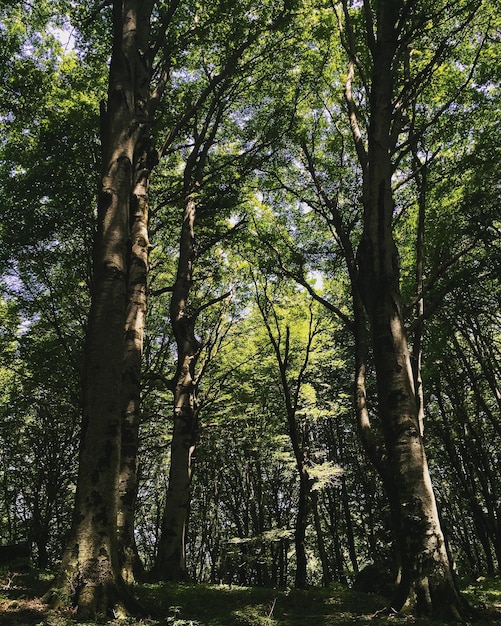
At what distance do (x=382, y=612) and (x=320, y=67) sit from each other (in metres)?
11.8

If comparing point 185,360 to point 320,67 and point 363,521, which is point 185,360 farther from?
point 363,521

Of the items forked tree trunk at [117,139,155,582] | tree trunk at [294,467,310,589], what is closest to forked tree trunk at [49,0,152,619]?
forked tree trunk at [117,139,155,582]

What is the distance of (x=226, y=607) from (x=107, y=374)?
11.9ft

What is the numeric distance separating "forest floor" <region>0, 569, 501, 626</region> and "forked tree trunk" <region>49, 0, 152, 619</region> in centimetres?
32

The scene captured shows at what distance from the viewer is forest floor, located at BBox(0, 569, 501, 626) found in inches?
140

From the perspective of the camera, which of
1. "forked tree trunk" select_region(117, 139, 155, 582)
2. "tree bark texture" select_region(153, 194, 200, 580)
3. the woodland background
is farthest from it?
the woodland background

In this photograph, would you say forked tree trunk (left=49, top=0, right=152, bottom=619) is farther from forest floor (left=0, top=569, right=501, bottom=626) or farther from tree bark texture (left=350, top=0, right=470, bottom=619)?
tree bark texture (left=350, top=0, right=470, bottom=619)

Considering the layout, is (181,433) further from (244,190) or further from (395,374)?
(244,190)

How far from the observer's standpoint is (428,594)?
4.74 metres

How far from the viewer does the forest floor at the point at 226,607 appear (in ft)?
11.7

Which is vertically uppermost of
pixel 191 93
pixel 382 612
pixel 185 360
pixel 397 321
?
pixel 191 93

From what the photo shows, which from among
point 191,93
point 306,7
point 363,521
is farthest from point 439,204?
point 363,521

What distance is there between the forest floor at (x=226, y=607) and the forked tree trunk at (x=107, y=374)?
324 mm

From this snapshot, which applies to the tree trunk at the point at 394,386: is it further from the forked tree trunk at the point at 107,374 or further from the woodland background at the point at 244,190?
the forked tree trunk at the point at 107,374
